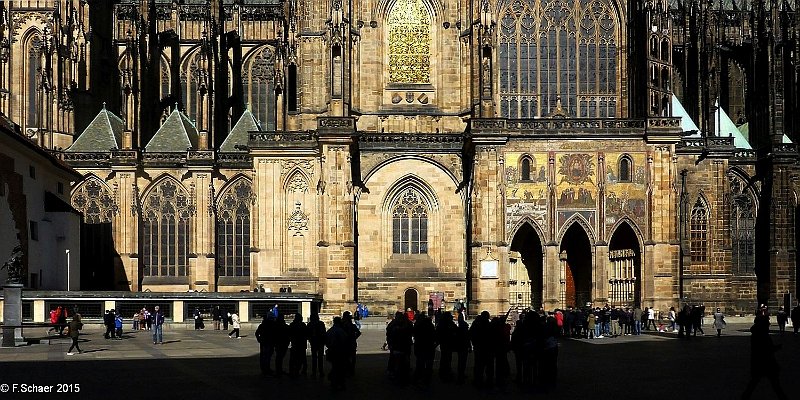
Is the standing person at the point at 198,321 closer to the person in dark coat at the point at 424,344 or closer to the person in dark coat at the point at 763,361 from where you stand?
the person in dark coat at the point at 424,344

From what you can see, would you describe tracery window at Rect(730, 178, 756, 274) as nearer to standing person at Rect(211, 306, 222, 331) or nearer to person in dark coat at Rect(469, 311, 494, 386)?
standing person at Rect(211, 306, 222, 331)

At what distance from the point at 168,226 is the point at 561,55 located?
22394mm

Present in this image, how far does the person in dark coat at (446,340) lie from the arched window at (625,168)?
32.2 meters

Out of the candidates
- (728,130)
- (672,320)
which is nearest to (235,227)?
(672,320)

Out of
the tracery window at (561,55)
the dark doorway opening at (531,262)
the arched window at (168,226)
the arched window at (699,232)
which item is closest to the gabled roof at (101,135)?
the arched window at (168,226)

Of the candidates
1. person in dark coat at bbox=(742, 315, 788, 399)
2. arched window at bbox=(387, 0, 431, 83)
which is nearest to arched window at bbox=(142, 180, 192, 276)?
arched window at bbox=(387, 0, 431, 83)

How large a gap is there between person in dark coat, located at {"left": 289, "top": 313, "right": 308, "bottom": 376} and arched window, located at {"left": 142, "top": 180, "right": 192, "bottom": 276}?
128ft

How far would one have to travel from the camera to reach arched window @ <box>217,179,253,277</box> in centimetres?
6681

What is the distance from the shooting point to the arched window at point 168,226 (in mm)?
66938

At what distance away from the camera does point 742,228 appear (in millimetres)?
67312

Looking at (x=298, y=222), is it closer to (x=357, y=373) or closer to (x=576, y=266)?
(x=576, y=266)

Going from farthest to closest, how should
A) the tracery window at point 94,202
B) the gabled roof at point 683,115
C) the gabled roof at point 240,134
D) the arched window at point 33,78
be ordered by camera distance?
the arched window at point 33,78, the gabled roof at point 240,134, the gabled roof at point 683,115, the tracery window at point 94,202

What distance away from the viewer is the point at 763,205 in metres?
66.6

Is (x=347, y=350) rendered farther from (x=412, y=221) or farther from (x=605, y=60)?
(x=605, y=60)
